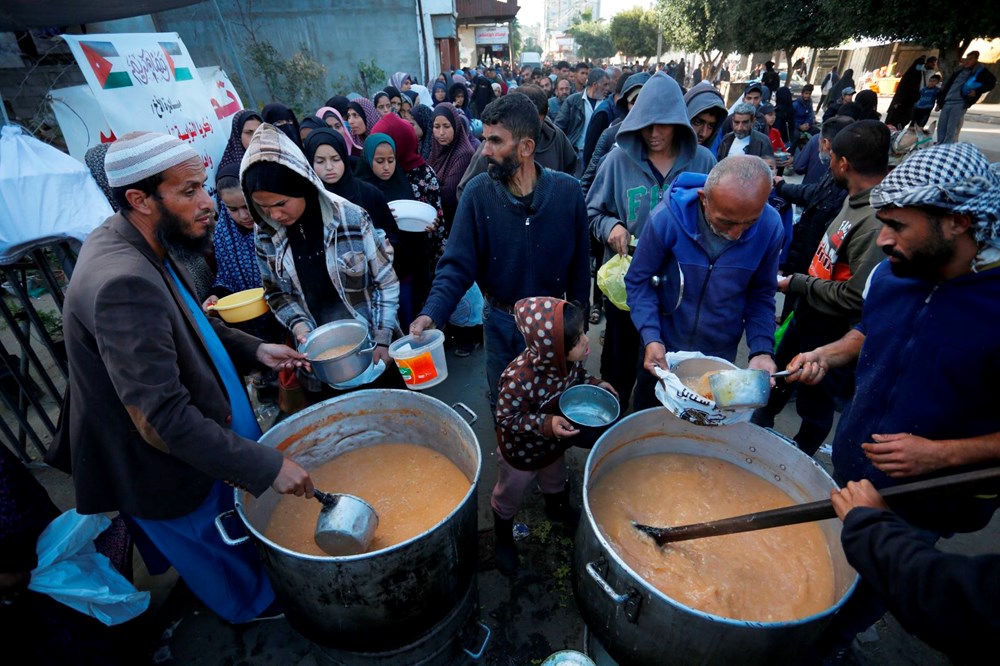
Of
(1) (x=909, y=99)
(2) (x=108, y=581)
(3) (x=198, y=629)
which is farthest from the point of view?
(1) (x=909, y=99)

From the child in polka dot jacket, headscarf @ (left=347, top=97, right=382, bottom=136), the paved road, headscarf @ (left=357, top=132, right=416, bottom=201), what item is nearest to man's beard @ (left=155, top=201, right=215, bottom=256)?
the child in polka dot jacket

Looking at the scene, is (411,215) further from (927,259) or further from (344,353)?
(927,259)

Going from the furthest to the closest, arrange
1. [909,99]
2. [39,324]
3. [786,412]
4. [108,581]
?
[909,99] < [786,412] < [39,324] < [108,581]

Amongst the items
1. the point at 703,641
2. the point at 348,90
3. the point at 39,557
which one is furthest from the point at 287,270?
the point at 348,90

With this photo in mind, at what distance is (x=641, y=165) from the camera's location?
3.24 m

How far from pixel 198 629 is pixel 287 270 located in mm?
2010

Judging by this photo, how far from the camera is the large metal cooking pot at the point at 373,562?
162 cm

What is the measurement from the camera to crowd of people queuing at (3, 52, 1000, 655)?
1.53m

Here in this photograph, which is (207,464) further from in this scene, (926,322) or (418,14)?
(418,14)

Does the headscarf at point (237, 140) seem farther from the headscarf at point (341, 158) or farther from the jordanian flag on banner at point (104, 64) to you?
the headscarf at point (341, 158)

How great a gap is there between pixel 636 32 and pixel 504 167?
52226 millimetres

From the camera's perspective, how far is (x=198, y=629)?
2.54 m

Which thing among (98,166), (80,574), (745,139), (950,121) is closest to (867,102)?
(745,139)

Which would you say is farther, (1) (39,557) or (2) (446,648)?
(2) (446,648)
